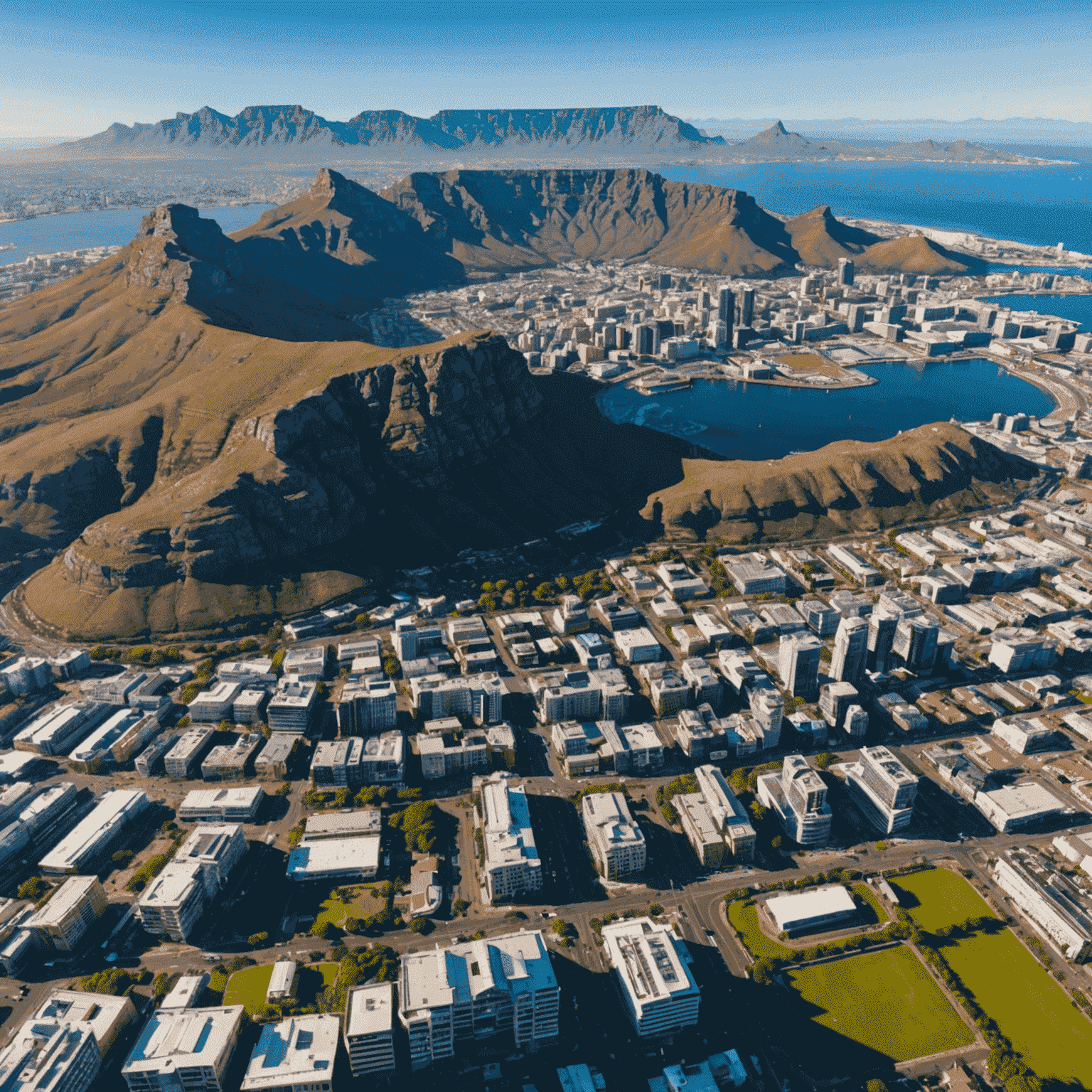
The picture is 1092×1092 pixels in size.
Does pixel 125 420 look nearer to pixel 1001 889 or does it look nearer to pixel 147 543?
pixel 147 543

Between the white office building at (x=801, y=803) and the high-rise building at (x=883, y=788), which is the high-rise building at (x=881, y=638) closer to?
the high-rise building at (x=883, y=788)

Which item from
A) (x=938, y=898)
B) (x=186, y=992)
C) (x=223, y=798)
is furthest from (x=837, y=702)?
(x=186, y=992)

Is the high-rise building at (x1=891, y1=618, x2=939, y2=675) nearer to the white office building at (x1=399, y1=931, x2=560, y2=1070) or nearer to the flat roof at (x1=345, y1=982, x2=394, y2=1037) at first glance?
the white office building at (x1=399, y1=931, x2=560, y2=1070)

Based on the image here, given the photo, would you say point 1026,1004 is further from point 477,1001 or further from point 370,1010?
point 370,1010

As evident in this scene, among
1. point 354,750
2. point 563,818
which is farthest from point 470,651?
point 563,818

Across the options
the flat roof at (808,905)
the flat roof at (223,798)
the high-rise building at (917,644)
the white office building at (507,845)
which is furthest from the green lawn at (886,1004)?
the flat roof at (223,798)
